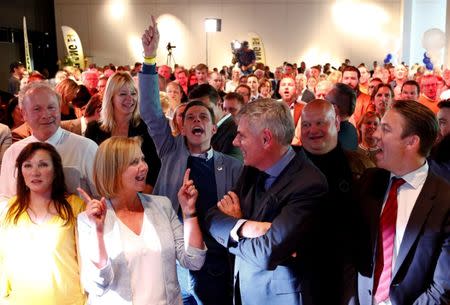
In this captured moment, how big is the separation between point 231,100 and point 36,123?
231 centimetres

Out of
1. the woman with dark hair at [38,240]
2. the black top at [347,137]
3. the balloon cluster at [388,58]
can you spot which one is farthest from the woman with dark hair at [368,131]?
the balloon cluster at [388,58]

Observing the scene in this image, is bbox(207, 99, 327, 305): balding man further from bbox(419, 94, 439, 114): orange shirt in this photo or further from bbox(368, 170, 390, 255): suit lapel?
bbox(419, 94, 439, 114): orange shirt

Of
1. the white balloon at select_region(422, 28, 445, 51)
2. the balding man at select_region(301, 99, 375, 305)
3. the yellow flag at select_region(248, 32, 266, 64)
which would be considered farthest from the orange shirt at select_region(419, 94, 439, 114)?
the yellow flag at select_region(248, 32, 266, 64)

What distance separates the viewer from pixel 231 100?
4.81 metres

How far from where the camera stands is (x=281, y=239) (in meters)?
2.01

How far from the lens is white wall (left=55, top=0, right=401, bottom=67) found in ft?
62.0

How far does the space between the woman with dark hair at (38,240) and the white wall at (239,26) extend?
55.7 feet

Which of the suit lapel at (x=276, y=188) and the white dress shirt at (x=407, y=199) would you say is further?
the suit lapel at (x=276, y=188)

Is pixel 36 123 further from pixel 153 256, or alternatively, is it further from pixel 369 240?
pixel 369 240

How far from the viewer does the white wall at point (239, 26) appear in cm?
1889

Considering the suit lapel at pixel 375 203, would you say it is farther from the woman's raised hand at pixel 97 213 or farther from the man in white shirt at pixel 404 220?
the woman's raised hand at pixel 97 213

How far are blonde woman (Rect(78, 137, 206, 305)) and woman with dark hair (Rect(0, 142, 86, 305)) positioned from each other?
0.59ft

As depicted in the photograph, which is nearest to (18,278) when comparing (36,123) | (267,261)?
(36,123)

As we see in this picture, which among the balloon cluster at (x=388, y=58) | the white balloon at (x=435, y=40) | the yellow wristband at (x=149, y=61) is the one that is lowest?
the yellow wristband at (x=149, y=61)
